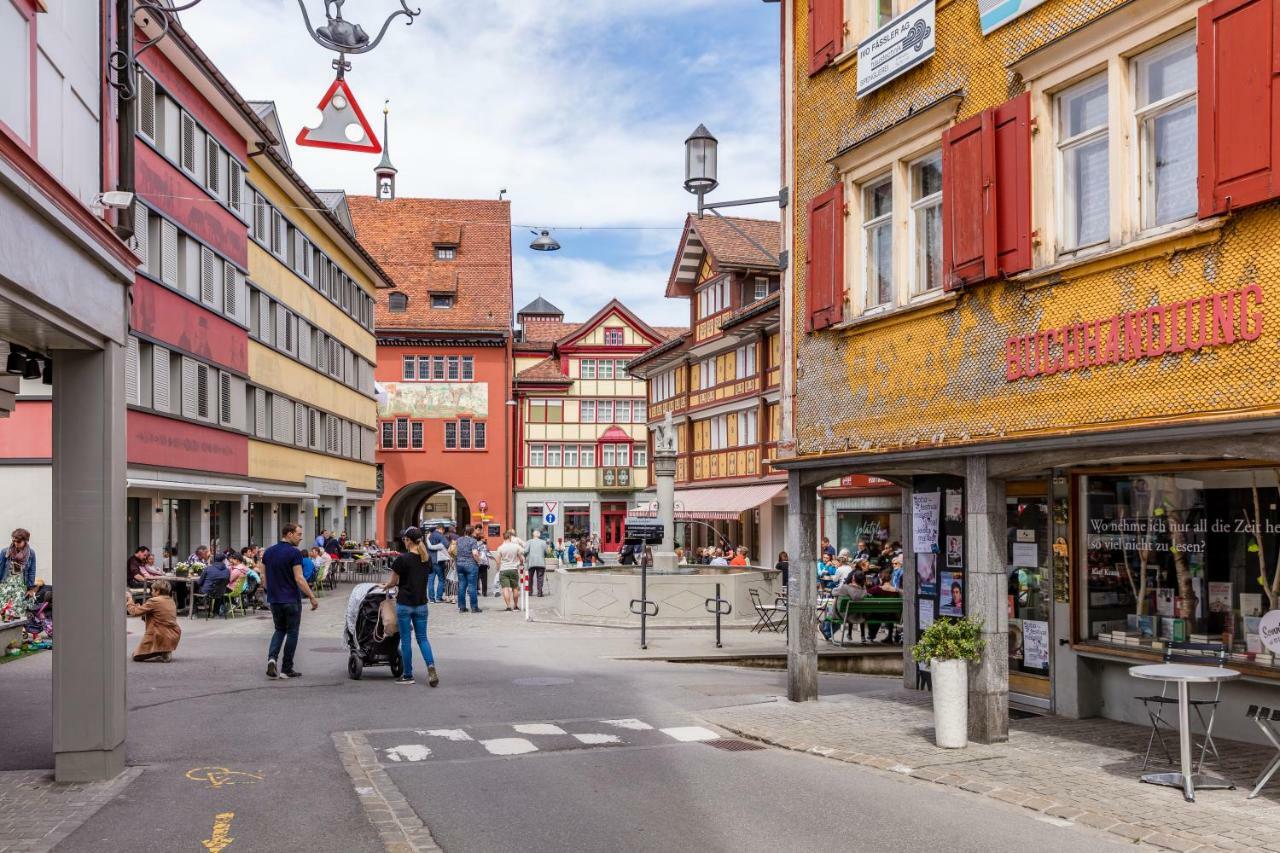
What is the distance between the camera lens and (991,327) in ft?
37.9

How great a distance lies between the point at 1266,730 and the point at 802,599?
228 inches

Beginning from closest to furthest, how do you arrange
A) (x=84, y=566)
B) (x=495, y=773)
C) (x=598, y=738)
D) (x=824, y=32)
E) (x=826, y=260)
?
(x=84, y=566), (x=495, y=773), (x=598, y=738), (x=826, y=260), (x=824, y=32)

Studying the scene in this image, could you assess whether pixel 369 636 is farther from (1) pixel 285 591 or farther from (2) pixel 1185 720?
(2) pixel 1185 720

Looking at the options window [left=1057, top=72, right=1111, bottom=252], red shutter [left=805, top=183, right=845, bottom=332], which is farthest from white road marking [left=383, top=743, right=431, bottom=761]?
window [left=1057, top=72, right=1111, bottom=252]

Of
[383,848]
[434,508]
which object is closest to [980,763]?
[383,848]

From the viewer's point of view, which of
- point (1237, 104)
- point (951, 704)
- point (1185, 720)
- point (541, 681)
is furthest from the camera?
point (541, 681)

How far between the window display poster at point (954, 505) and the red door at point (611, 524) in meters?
59.7

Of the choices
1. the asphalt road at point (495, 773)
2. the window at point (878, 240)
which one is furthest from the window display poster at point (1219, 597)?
the window at point (878, 240)

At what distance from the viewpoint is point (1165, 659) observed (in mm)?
11695

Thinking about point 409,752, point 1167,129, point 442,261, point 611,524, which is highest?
point 442,261

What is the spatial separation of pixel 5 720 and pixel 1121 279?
10.7 metres

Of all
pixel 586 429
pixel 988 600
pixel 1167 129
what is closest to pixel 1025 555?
pixel 988 600

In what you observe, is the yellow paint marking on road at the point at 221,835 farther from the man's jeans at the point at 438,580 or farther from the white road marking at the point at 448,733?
the man's jeans at the point at 438,580

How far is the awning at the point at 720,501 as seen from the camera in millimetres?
44500
